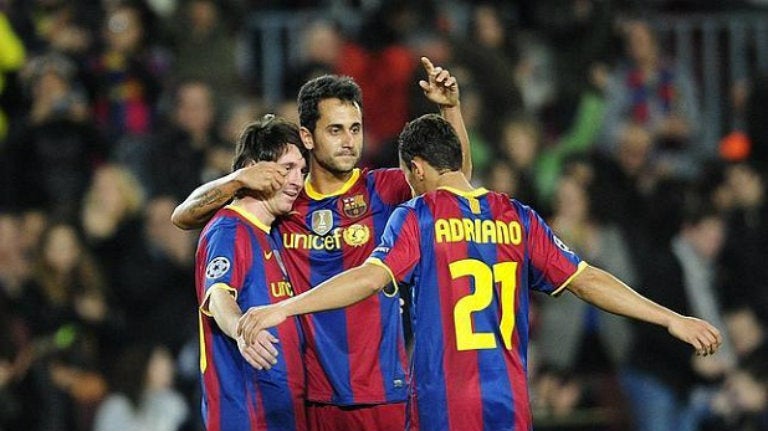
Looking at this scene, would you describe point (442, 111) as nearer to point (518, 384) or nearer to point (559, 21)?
point (518, 384)

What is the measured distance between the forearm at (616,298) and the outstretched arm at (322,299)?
3.19 feet

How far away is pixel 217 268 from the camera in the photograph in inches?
307

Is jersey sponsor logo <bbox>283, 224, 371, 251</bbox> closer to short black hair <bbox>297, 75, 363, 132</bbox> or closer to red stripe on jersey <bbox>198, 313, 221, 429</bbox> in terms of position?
short black hair <bbox>297, 75, 363, 132</bbox>

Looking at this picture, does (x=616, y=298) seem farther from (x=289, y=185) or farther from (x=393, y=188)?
(x=289, y=185)

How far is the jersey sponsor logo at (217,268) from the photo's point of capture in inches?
306

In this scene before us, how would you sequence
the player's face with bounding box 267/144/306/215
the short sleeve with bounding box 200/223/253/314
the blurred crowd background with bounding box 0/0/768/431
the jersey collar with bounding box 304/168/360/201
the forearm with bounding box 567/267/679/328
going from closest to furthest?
the forearm with bounding box 567/267/679/328 < the short sleeve with bounding box 200/223/253/314 < the player's face with bounding box 267/144/306/215 < the jersey collar with bounding box 304/168/360/201 < the blurred crowd background with bounding box 0/0/768/431

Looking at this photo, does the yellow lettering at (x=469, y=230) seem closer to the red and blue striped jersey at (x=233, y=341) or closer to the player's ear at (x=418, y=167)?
the player's ear at (x=418, y=167)

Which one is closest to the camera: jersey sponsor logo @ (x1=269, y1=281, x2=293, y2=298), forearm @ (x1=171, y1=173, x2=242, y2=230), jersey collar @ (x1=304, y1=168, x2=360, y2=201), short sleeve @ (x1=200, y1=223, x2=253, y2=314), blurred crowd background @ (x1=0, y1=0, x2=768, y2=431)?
short sleeve @ (x1=200, y1=223, x2=253, y2=314)

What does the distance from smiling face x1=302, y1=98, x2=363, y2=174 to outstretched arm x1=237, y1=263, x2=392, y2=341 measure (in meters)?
1.01

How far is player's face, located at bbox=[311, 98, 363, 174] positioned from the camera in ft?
26.7

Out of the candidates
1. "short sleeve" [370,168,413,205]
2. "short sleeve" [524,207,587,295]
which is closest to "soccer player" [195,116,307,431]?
"short sleeve" [370,168,413,205]

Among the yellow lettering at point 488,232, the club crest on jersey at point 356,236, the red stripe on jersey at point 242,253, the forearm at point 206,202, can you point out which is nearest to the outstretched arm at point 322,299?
the yellow lettering at point 488,232

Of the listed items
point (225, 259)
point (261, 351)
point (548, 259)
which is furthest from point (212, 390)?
point (548, 259)

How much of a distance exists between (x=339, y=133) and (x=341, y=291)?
1.26 meters
